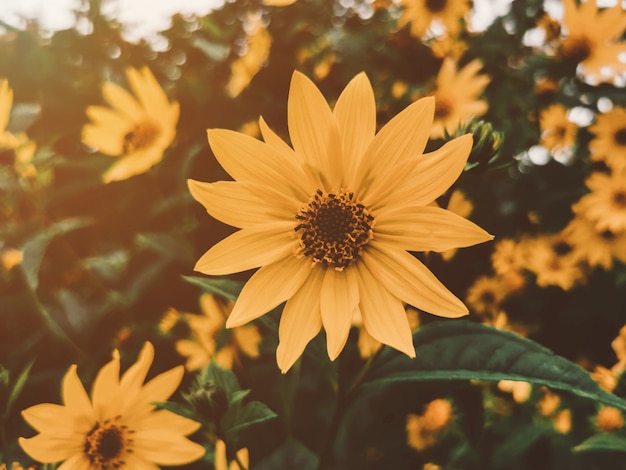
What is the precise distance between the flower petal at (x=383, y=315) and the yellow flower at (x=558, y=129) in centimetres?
132

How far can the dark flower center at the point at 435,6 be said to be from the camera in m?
1.61

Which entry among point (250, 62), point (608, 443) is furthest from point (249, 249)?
point (250, 62)

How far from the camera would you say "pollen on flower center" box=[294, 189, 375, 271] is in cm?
56

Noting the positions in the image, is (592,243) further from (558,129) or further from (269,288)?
(269,288)

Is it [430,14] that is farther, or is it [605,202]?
[430,14]

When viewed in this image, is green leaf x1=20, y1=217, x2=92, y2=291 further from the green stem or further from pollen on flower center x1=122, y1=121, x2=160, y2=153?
the green stem

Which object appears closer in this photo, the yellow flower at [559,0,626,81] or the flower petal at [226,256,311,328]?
the flower petal at [226,256,311,328]

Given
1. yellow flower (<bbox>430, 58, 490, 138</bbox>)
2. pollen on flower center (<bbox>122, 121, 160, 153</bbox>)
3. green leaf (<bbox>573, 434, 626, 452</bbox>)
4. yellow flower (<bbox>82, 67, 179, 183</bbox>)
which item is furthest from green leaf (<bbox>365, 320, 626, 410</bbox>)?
yellow flower (<bbox>430, 58, 490, 138</bbox>)

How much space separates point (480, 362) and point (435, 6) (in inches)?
52.9

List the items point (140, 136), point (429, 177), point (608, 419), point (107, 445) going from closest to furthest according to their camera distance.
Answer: point (429, 177), point (107, 445), point (608, 419), point (140, 136)

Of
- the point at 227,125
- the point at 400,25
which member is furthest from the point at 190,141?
the point at 400,25

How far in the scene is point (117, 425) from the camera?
681 millimetres

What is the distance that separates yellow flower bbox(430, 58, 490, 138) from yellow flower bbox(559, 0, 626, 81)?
21cm

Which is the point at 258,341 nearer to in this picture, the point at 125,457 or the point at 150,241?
the point at 150,241
